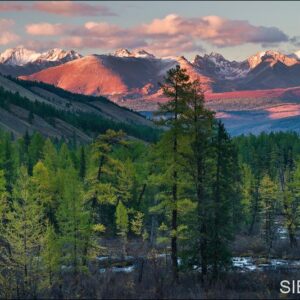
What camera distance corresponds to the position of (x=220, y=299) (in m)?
23.3

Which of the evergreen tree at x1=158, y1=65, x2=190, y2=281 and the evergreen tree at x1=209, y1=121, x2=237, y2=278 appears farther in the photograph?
the evergreen tree at x1=158, y1=65, x2=190, y2=281

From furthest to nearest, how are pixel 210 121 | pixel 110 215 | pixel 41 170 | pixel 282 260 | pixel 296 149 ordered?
pixel 296 149 → pixel 110 215 → pixel 41 170 → pixel 282 260 → pixel 210 121

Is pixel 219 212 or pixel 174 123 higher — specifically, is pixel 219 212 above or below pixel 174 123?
below

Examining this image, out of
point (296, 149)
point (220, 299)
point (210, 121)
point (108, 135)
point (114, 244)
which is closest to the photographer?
point (220, 299)

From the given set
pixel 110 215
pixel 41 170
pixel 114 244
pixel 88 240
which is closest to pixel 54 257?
pixel 88 240

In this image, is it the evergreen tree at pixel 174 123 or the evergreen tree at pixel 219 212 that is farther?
the evergreen tree at pixel 174 123

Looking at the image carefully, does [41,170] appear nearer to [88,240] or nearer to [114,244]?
[114,244]

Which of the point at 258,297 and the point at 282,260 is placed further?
the point at 282,260

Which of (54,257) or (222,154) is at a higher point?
(222,154)

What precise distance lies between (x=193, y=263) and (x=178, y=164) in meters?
6.35

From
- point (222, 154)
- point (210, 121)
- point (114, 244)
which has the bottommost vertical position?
point (114, 244)

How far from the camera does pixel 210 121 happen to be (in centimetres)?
3309

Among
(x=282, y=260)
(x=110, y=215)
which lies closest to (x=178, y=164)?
(x=282, y=260)

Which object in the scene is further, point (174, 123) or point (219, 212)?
point (174, 123)
